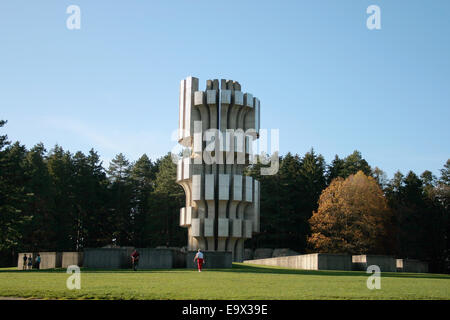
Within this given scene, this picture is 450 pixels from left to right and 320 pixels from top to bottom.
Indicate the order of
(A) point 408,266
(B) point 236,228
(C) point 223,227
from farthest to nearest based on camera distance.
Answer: (B) point 236,228 < (C) point 223,227 < (A) point 408,266

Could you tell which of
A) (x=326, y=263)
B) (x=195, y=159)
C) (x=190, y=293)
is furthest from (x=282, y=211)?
(x=190, y=293)

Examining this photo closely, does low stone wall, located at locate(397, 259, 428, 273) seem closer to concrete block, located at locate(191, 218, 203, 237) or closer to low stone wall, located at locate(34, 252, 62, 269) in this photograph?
concrete block, located at locate(191, 218, 203, 237)

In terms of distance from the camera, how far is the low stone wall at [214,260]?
28.5m

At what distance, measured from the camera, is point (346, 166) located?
225 ft

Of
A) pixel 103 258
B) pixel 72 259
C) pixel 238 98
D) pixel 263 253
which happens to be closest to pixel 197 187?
pixel 238 98

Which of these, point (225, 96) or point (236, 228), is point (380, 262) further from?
point (225, 96)

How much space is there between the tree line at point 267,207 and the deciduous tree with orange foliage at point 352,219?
0.11 m

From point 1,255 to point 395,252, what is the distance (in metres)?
43.3

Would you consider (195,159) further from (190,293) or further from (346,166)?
(190,293)

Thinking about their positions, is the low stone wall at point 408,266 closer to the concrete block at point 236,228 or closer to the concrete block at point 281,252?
the concrete block at point 236,228

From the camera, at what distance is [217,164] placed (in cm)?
4909

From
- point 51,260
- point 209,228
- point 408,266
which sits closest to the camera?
point 51,260

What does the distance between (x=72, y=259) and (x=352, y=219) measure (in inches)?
1216
